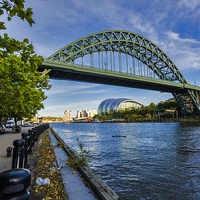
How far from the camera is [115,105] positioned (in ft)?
557

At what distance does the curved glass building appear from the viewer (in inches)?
6599

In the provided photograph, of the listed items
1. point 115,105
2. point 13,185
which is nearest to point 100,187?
point 13,185

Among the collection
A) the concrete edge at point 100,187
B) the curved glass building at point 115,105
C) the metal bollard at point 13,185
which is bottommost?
the concrete edge at point 100,187

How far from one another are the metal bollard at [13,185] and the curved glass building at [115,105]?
16420 centimetres

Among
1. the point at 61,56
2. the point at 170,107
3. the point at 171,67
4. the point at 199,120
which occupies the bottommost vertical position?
the point at 199,120

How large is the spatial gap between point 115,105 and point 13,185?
555 feet

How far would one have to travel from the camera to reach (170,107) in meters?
114

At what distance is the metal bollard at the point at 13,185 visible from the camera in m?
1.48

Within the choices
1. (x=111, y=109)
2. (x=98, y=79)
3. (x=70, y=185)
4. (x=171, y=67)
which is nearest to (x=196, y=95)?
(x=171, y=67)

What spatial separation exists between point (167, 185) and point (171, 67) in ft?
216

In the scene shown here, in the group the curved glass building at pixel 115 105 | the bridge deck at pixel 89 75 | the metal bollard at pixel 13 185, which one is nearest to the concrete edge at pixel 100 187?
the metal bollard at pixel 13 185

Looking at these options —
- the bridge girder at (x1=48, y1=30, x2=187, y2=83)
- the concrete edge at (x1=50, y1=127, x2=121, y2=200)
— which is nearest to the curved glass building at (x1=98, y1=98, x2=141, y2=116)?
the bridge girder at (x1=48, y1=30, x2=187, y2=83)

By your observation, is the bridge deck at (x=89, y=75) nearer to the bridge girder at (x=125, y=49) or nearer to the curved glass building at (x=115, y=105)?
the bridge girder at (x=125, y=49)

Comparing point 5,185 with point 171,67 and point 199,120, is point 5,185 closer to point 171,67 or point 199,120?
point 171,67
